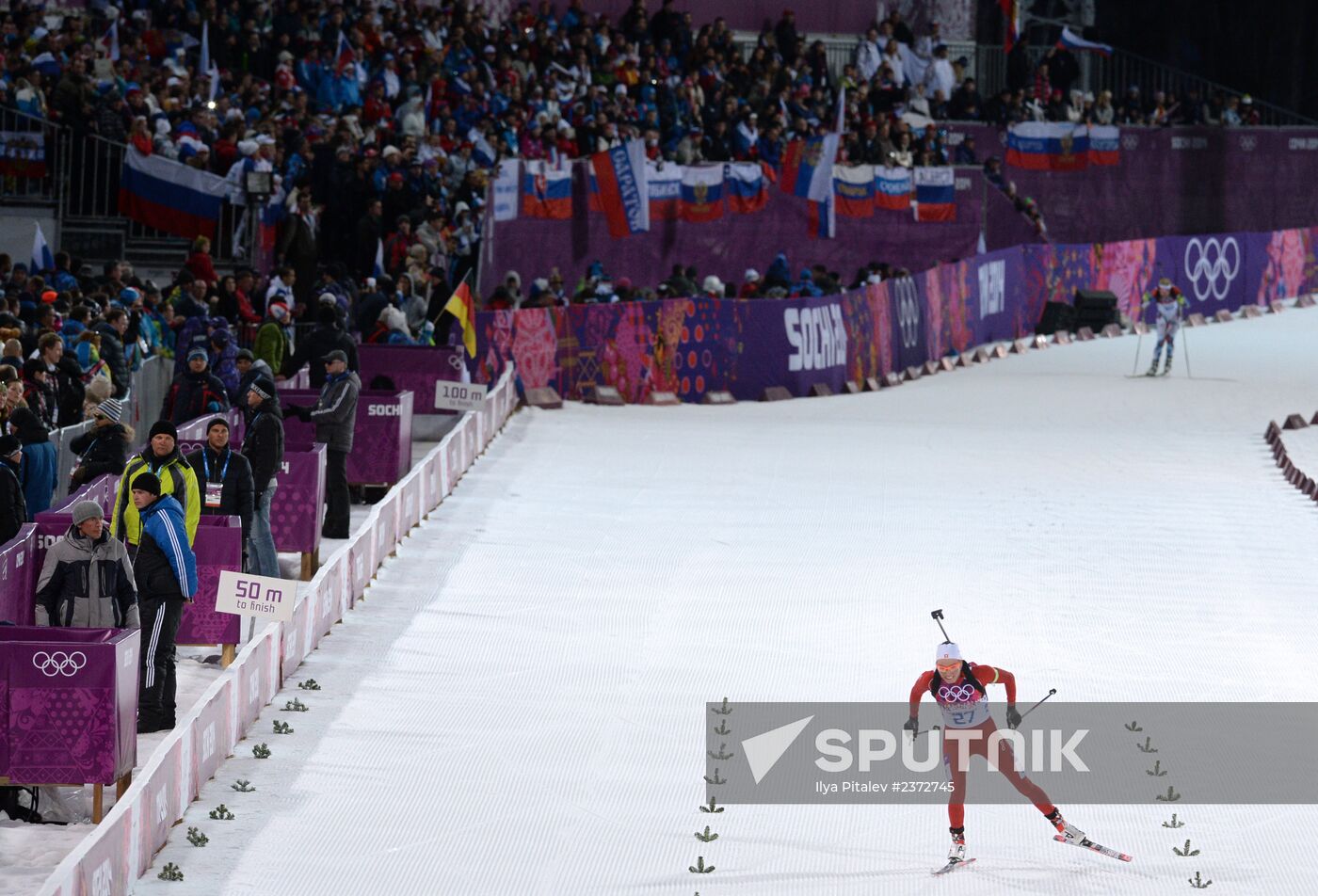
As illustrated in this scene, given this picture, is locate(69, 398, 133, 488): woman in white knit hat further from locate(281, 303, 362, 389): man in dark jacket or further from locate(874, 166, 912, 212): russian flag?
locate(874, 166, 912, 212): russian flag

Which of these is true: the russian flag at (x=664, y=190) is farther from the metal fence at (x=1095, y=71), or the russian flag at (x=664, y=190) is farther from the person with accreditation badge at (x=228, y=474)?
the person with accreditation badge at (x=228, y=474)

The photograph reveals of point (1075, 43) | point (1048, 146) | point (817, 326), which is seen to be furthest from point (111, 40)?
point (1075, 43)

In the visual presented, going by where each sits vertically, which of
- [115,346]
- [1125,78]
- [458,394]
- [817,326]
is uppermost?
[1125,78]

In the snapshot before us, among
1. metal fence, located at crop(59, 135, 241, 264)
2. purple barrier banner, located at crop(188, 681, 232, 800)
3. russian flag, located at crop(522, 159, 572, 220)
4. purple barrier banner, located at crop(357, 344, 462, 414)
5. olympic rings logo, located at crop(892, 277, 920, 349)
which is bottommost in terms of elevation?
purple barrier banner, located at crop(188, 681, 232, 800)

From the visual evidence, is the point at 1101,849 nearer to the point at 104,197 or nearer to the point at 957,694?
the point at 957,694

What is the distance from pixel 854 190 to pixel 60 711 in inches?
1081

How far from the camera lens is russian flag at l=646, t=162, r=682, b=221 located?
107 feet

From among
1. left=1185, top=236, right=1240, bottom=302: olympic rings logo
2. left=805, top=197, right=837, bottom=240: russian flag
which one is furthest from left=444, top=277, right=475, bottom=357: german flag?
left=1185, top=236, right=1240, bottom=302: olympic rings logo

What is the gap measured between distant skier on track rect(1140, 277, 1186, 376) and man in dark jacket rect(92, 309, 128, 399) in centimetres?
2004

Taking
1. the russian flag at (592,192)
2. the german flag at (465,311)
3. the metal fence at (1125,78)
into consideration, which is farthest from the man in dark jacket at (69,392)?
the metal fence at (1125,78)

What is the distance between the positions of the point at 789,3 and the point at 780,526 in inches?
1006

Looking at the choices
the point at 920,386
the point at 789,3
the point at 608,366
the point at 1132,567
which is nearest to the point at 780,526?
the point at 1132,567

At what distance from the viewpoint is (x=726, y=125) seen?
3506 cm

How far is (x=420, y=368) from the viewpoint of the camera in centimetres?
2288
